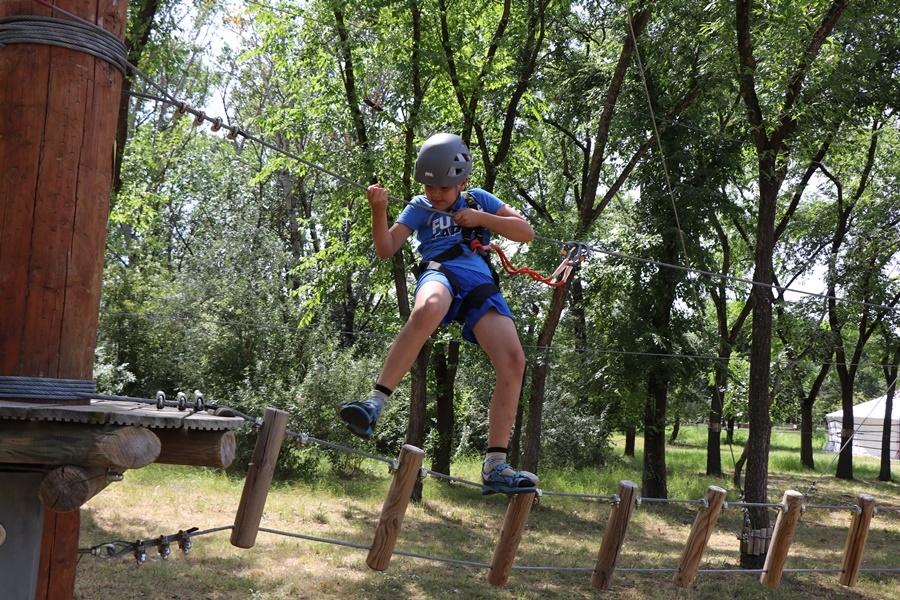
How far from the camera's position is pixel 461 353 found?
14.2 meters

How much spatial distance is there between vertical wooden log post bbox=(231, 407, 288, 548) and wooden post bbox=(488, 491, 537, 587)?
1.16 metres

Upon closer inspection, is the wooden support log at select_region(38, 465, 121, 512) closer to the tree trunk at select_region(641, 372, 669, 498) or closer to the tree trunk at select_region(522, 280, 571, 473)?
the tree trunk at select_region(522, 280, 571, 473)

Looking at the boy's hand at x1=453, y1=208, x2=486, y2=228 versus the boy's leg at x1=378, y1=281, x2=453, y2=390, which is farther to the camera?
the boy's hand at x1=453, y1=208, x2=486, y2=228

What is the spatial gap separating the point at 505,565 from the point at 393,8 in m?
7.78

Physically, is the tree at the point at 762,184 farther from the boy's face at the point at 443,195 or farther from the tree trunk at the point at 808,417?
the tree trunk at the point at 808,417

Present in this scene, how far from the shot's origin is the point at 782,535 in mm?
5027

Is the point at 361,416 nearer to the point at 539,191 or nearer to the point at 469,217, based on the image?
the point at 469,217

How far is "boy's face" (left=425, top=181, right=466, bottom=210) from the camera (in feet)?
11.6

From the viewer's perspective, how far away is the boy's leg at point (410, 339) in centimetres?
319

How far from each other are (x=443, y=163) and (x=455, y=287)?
20.7 inches

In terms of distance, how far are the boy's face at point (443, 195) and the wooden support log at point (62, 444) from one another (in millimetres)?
1725

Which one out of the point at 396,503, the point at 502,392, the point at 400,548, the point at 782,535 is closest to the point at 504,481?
the point at 502,392

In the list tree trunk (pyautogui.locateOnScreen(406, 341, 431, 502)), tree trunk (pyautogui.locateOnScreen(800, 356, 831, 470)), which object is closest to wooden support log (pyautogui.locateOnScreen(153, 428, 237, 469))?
tree trunk (pyautogui.locateOnScreen(406, 341, 431, 502))

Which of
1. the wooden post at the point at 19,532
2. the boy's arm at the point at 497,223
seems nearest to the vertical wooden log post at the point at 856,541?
the boy's arm at the point at 497,223
